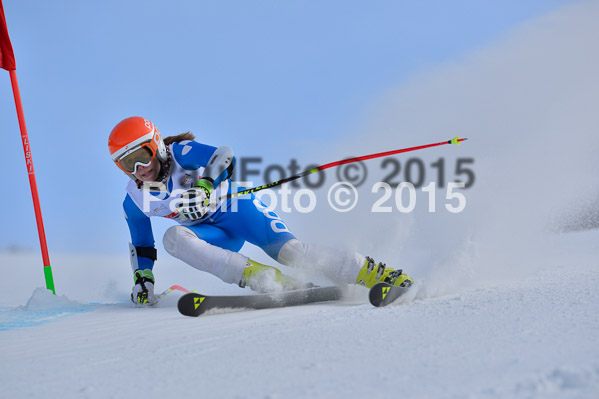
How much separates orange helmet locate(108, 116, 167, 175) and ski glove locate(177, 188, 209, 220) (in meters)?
0.45

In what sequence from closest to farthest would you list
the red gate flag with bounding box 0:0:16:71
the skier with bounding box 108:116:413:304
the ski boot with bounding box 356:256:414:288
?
1. the ski boot with bounding box 356:256:414:288
2. the skier with bounding box 108:116:413:304
3. the red gate flag with bounding box 0:0:16:71

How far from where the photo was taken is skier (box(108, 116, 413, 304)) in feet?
9.89

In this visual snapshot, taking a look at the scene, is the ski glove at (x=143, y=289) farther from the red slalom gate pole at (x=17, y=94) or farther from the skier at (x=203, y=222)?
the red slalom gate pole at (x=17, y=94)

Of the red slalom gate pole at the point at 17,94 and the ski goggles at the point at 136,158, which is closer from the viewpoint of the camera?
the ski goggles at the point at 136,158

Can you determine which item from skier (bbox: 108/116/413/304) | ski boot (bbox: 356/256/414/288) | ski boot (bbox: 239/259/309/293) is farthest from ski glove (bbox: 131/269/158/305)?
ski boot (bbox: 356/256/414/288)

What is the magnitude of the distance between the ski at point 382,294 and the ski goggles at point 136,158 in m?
1.89

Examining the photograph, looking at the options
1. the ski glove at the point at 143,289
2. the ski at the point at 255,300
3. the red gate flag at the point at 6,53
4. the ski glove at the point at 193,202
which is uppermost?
the red gate flag at the point at 6,53

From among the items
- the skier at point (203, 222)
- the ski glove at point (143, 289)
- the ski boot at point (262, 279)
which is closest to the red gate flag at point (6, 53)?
the skier at point (203, 222)

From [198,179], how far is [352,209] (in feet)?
4.48

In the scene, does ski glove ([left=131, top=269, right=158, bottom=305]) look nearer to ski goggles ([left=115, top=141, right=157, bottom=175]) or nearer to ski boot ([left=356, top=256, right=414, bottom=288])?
ski goggles ([left=115, top=141, right=157, bottom=175])

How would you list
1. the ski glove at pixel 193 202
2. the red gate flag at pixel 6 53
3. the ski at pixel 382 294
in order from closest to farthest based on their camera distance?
the ski at pixel 382 294 < the ski glove at pixel 193 202 < the red gate flag at pixel 6 53

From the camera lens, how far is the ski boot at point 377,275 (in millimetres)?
2867

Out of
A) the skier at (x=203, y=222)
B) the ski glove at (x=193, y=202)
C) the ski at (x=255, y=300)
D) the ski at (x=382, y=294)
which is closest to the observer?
the ski at (x=382, y=294)

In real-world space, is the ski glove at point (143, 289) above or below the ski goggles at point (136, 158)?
below
